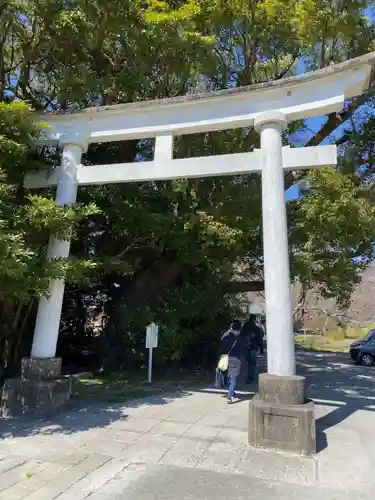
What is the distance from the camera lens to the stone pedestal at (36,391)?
5805 mm

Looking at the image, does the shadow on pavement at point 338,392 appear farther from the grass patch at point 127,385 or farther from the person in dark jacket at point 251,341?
the grass patch at point 127,385

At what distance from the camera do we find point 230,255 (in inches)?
374

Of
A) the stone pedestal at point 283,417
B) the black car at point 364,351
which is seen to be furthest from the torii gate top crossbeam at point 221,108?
the black car at point 364,351

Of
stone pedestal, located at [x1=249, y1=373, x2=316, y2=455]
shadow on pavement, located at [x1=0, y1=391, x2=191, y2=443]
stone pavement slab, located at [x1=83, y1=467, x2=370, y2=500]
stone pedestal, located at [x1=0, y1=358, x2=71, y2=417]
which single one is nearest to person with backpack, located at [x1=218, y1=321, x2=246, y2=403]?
shadow on pavement, located at [x1=0, y1=391, x2=191, y2=443]

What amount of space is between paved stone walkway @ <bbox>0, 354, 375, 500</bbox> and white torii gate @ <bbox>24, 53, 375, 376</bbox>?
1.11 meters

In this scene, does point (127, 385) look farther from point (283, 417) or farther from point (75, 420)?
point (283, 417)

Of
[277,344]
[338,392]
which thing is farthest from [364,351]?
[277,344]

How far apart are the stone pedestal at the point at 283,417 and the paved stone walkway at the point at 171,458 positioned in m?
0.15

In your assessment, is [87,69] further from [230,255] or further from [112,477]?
[112,477]

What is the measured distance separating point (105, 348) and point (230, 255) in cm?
414

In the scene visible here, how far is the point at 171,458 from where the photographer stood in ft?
14.0

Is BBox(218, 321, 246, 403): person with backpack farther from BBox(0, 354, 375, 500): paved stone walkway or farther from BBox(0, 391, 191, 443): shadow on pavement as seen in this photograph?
BBox(0, 391, 191, 443): shadow on pavement

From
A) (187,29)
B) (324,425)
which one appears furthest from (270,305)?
(187,29)

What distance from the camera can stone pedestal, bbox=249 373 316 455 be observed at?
454 centimetres
